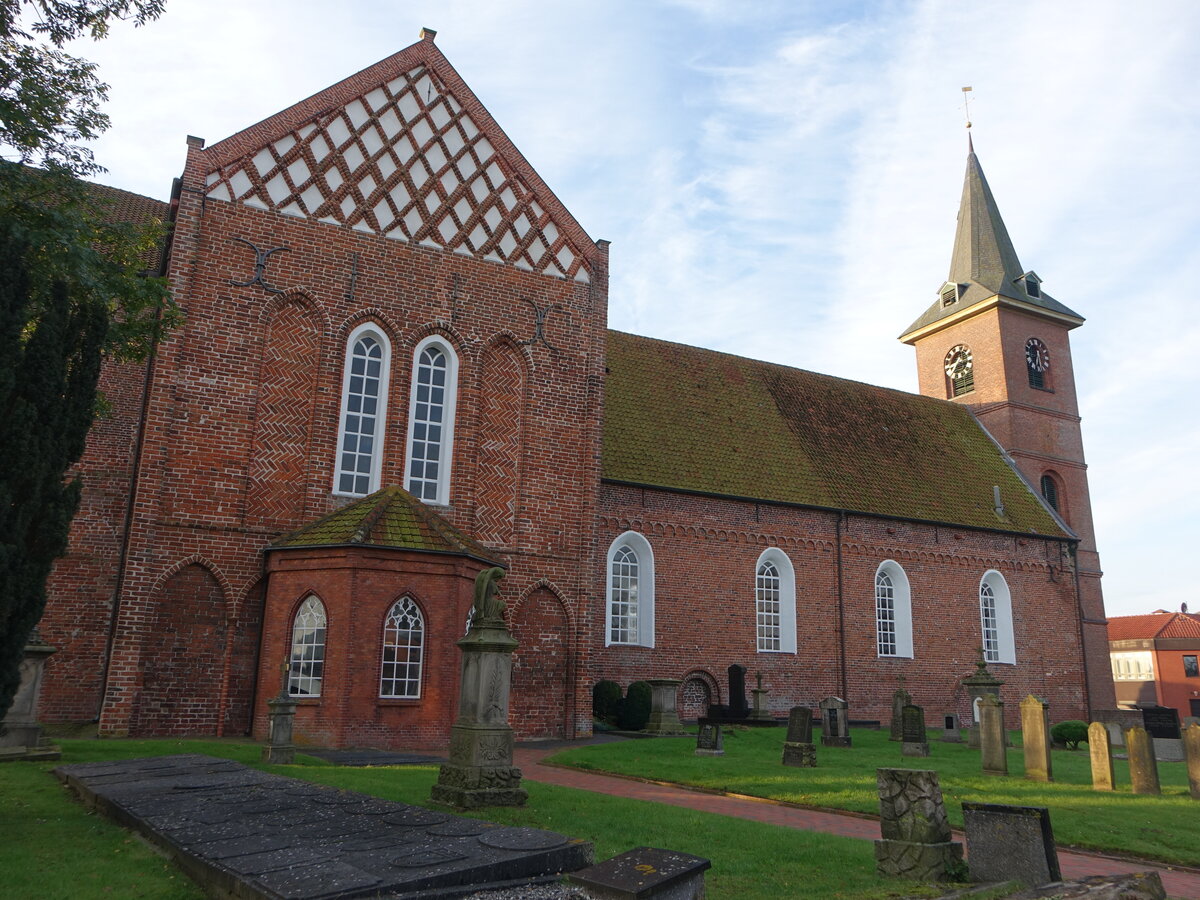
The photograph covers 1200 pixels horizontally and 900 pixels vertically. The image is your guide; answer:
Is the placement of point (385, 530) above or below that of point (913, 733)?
above

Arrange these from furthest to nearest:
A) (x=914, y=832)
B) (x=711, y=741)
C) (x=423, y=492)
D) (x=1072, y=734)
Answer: (x=1072, y=734) < (x=423, y=492) < (x=711, y=741) < (x=914, y=832)

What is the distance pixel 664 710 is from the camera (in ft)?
64.1

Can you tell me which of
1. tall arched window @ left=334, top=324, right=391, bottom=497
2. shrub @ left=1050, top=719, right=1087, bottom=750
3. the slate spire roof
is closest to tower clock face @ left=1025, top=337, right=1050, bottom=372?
the slate spire roof

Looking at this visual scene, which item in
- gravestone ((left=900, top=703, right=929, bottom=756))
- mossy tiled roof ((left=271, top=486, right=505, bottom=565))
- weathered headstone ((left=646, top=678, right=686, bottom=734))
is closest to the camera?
mossy tiled roof ((left=271, top=486, right=505, bottom=565))

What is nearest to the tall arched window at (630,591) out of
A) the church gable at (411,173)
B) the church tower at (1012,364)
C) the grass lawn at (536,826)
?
the church gable at (411,173)

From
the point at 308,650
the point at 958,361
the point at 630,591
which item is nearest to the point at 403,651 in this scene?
the point at 308,650

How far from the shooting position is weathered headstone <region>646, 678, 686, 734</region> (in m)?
19.3

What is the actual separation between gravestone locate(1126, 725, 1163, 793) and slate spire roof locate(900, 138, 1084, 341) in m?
25.6

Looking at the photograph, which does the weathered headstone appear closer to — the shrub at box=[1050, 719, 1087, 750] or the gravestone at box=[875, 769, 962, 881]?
the shrub at box=[1050, 719, 1087, 750]

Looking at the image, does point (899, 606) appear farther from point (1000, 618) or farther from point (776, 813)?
point (776, 813)

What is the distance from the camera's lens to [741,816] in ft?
33.0

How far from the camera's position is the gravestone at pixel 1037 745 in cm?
1398

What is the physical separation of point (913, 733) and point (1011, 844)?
34.2ft

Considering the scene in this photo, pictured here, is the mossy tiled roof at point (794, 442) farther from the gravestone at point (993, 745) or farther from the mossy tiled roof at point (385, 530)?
the gravestone at point (993, 745)
